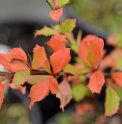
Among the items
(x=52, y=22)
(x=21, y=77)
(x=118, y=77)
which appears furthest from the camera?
(x=52, y=22)

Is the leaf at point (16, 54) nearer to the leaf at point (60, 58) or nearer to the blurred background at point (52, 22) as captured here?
the leaf at point (60, 58)

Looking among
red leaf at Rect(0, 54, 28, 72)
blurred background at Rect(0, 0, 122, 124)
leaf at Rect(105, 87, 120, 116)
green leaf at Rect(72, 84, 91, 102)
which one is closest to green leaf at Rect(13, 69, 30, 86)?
red leaf at Rect(0, 54, 28, 72)

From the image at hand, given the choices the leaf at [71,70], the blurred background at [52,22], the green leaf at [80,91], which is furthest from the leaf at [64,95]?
the blurred background at [52,22]

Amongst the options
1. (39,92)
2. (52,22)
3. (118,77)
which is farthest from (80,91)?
(52,22)

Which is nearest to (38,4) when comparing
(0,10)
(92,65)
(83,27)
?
(0,10)

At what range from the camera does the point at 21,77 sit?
1.39 feet

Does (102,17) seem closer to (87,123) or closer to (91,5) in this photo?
(91,5)

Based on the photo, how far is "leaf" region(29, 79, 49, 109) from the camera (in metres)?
0.44

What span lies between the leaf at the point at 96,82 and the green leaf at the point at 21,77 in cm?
10

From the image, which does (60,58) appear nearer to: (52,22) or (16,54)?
(16,54)

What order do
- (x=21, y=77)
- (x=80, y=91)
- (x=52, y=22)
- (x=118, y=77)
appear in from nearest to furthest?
(x=21, y=77)
(x=118, y=77)
(x=80, y=91)
(x=52, y=22)

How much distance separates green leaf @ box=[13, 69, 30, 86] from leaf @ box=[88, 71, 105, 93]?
103 millimetres

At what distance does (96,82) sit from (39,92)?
0.09m

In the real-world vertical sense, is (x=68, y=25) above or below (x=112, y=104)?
above
